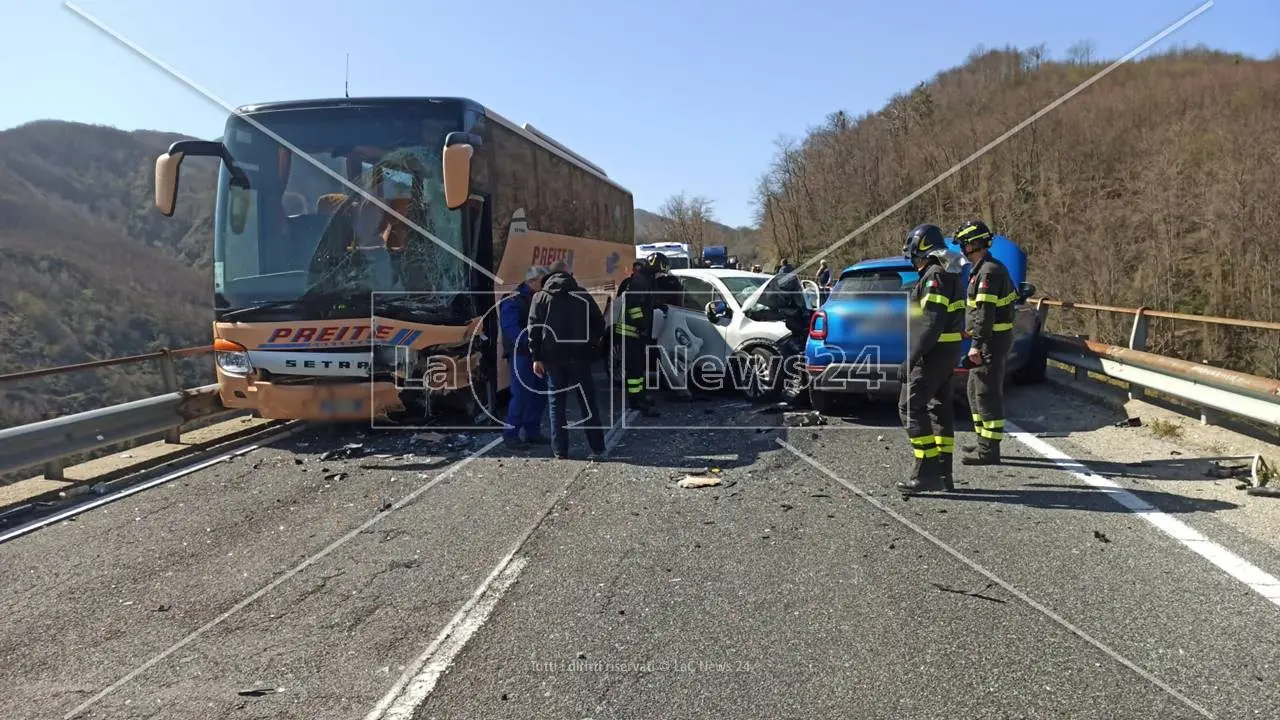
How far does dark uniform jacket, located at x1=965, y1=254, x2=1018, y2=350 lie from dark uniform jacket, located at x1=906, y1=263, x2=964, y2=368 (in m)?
0.45

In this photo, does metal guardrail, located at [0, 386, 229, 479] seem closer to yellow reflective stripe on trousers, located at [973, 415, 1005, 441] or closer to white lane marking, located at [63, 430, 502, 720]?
white lane marking, located at [63, 430, 502, 720]

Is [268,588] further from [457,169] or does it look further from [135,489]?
[457,169]

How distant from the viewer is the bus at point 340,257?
25.3ft

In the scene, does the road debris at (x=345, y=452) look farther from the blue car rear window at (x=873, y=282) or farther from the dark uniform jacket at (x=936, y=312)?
the dark uniform jacket at (x=936, y=312)

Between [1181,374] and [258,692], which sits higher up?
[1181,374]

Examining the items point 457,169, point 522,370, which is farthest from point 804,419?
point 457,169

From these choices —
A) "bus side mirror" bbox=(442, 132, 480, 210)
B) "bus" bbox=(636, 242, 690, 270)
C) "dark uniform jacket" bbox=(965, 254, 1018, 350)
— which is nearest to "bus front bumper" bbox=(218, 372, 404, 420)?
"bus side mirror" bbox=(442, 132, 480, 210)

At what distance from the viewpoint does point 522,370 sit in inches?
314

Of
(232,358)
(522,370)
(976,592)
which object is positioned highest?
(232,358)

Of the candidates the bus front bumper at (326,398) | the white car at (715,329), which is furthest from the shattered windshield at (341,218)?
the white car at (715,329)

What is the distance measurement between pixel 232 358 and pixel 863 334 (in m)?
6.37

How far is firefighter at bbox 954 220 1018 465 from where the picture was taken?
6.41 m

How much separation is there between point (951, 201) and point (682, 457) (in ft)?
136

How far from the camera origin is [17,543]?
545 centimetres
